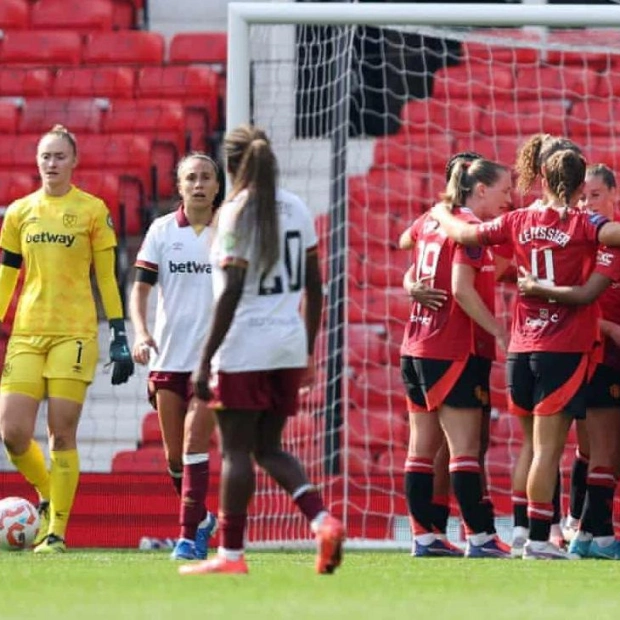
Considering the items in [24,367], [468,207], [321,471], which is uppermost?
[468,207]

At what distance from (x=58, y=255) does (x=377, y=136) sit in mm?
6666

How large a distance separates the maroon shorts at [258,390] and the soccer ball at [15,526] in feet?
8.21

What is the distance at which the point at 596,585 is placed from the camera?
695 cm

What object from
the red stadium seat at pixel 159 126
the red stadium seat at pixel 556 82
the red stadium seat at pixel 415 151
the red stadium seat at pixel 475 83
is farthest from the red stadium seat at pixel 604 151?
the red stadium seat at pixel 159 126

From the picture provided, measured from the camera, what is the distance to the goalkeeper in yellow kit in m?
9.16

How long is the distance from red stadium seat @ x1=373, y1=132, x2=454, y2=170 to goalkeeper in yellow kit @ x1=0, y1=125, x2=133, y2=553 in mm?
5371

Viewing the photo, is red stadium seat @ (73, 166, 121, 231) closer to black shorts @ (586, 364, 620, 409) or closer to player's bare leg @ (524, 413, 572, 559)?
black shorts @ (586, 364, 620, 409)

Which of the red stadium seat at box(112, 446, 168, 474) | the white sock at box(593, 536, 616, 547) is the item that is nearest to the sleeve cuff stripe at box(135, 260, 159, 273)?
the white sock at box(593, 536, 616, 547)

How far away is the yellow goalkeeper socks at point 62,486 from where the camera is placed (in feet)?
29.9

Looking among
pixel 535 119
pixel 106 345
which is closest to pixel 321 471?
pixel 106 345

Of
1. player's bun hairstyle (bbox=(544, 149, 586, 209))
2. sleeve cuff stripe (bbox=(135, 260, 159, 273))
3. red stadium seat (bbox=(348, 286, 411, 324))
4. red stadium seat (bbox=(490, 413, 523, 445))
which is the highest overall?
player's bun hairstyle (bbox=(544, 149, 586, 209))

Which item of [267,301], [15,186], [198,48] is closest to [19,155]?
[15,186]

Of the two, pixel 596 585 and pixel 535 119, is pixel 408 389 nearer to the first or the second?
pixel 596 585

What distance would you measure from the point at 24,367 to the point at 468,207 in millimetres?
2221
